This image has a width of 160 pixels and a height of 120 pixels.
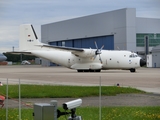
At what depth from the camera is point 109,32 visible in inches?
3140

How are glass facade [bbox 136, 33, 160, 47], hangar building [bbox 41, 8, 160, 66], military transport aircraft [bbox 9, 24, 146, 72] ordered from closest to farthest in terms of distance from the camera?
military transport aircraft [bbox 9, 24, 146, 72] < glass facade [bbox 136, 33, 160, 47] < hangar building [bbox 41, 8, 160, 66]

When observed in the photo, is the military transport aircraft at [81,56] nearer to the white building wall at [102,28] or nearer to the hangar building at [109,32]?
the hangar building at [109,32]

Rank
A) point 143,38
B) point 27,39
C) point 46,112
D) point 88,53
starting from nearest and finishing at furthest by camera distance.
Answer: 1. point 46,112
2. point 88,53
3. point 27,39
4. point 143,38

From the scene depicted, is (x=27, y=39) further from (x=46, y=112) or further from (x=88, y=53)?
(x=46, y=112)

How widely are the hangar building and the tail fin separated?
8776 millimetres

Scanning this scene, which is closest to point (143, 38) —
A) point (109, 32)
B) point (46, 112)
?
point (109, 32)

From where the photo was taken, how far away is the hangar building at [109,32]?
199 feet

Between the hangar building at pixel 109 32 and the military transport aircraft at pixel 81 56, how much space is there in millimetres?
5139

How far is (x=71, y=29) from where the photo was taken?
91938 millimetres

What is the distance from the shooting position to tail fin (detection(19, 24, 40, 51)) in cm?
5353

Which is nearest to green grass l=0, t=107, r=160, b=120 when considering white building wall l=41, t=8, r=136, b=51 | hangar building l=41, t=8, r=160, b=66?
hangar building l=41, t=8, r=160, b=66

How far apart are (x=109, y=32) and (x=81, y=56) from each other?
99.4ft

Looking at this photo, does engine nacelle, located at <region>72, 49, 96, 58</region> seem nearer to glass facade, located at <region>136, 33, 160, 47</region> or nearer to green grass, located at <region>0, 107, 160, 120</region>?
glass facade, located at <region>136, 33, 160, 47</region>

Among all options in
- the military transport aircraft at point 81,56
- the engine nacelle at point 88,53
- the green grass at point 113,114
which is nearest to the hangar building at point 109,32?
the engine nacelle at point 88,53
